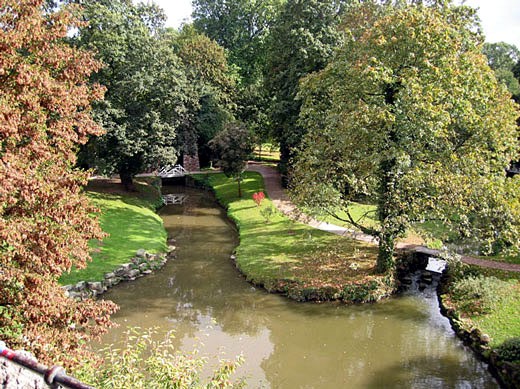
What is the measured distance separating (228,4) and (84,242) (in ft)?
161

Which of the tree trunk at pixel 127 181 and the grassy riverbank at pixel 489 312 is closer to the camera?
the grassy riverbank at pixel 489 312

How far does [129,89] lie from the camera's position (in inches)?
1044

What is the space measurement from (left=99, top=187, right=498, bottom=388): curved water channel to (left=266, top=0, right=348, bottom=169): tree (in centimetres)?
1337

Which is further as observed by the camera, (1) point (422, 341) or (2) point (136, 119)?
(2) point (136, 119)

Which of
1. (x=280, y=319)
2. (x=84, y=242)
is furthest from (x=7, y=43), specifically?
(x=280, y=319)

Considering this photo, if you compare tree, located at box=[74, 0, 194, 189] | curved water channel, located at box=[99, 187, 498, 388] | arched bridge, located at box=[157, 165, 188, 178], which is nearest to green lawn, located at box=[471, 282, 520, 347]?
curved water channel, located at box=[99, 187, 498, 388]

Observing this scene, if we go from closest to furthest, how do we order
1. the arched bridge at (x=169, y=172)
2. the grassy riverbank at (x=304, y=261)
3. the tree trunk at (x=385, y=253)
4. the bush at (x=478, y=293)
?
the bush at (x=478, y=293) < the grassy riverbank at (x=304, y=261) < the tree trunk at (x=385, y=253) < the arched bridge at (x=169, y=172)

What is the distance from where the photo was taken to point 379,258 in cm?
1741

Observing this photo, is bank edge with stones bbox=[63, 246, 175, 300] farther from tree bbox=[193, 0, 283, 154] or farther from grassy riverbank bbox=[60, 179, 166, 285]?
A: tree bbox=[193, 0, 283, 154]

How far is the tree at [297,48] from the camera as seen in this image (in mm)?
28828

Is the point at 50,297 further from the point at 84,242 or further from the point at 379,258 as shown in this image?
the point at 379,258

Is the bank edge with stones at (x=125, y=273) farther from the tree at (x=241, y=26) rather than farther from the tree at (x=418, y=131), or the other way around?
the tree at (x=241, y=26)

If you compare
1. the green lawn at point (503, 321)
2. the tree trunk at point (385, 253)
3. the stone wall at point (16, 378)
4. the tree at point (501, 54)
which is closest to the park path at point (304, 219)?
the tree trunk at point (385, 253)

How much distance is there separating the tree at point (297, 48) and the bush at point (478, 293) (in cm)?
1489
